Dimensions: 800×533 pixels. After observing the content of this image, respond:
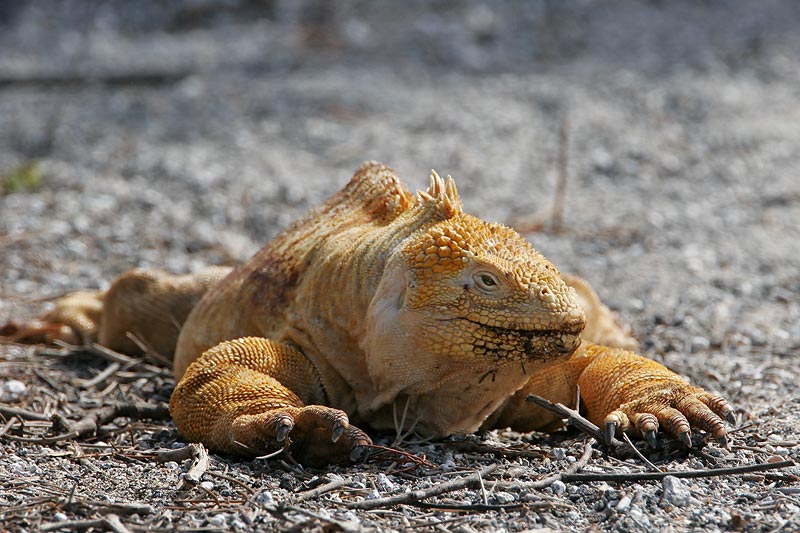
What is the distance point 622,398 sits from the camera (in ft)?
17.3

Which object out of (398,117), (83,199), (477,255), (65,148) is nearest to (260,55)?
(398,117)

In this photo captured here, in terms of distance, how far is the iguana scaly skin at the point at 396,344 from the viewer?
15.3ft

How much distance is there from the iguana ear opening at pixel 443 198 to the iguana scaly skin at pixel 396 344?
11 mm

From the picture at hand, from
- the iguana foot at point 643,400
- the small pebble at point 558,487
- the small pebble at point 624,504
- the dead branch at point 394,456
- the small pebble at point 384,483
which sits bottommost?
the small pebble at point 384,483

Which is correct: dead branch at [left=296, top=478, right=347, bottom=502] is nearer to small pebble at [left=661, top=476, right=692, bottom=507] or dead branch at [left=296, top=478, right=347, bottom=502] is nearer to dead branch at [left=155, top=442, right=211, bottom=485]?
dead branch at [left=155, top=442, right=211, bottom=485]

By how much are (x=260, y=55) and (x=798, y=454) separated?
1346cm

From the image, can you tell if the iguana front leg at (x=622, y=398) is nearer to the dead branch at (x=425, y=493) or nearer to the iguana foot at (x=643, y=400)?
the iguana foot at (x=643, y=400)

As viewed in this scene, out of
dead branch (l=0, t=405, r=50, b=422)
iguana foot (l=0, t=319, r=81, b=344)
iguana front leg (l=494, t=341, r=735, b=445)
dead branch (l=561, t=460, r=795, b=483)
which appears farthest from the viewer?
iguana foot (l=0, t=319, r=81, b=344)

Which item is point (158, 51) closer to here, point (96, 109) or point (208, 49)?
point (208, 49)

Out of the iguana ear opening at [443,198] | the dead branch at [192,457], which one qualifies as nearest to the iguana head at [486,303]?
the iguana ear opening at [443,198]

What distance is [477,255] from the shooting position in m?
4.72

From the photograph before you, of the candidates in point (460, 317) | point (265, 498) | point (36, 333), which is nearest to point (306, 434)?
point (265, 498)

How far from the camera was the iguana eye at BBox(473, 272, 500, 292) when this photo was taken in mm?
4652

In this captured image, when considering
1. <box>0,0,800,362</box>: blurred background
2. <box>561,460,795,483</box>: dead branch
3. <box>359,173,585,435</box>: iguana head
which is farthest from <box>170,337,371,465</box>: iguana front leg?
<box>0,0,800,362</box>: blurred background
